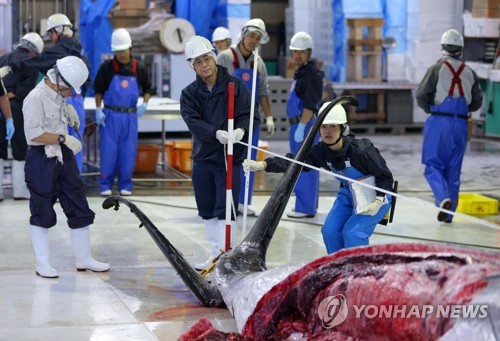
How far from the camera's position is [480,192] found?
1383 centimetres

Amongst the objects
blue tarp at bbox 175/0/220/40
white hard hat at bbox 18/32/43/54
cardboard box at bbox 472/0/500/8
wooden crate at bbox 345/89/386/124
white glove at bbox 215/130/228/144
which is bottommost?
wooden crate at bbox 345/89/386/124

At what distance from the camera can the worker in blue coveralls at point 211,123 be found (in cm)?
878

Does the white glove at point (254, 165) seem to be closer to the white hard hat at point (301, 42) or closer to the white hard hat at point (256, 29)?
the white hard hat at point (256, 29)

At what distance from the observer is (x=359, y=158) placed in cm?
779

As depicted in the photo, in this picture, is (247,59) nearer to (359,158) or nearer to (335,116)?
(335,116)

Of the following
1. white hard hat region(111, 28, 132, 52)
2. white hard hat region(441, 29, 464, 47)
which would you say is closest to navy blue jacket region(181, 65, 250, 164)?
white hard hat region(441, 29, 464, 47)

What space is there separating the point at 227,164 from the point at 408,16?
11.2 metres

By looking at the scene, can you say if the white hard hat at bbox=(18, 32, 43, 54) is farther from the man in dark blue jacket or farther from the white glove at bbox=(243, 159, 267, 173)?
the white glove at bbox=(243, 159, 267, 173)

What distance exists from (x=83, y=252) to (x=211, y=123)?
1550mm

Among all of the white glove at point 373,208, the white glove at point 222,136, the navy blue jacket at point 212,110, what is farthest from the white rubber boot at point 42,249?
the white glove at point 373,208

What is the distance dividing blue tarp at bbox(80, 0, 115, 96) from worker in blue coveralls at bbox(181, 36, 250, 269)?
1003 cm

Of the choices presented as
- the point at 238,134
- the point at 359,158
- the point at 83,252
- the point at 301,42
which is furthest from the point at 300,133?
the point at 359,158

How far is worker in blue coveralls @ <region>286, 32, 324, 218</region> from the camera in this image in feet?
37.4

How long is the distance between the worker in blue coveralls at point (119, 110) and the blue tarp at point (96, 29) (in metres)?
5.70
